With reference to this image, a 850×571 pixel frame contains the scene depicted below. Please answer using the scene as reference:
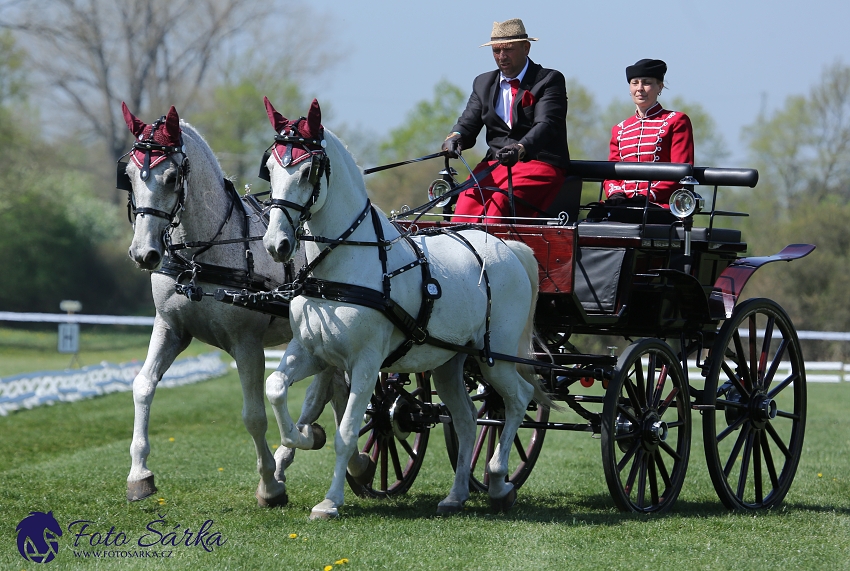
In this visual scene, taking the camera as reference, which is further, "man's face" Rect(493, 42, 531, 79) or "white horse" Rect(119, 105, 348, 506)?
"man's face" Rect(493, 42, 531, 79)

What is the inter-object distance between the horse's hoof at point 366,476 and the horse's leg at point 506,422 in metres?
0.92

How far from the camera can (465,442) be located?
261 inches

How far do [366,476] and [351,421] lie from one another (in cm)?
151

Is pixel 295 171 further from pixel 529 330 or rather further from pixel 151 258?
pixel 529 330

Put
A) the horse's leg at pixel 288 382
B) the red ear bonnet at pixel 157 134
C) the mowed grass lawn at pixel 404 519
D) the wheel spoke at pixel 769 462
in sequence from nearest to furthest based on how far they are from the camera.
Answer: the mowed grass lawn at pixel 404 519, the horse's leg at pixel 288 382, the red ear bonnet at pixel 157 134, the wheel spoke at pixel 769 462

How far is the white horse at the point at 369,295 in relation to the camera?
211 inches

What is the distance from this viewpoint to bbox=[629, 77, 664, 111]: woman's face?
750 cm

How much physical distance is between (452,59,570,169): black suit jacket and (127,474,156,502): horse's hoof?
3000 mm

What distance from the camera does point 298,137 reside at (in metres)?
5.35

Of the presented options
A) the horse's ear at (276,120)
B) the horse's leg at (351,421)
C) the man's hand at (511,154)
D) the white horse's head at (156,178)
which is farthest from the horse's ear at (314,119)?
the man's hand at (511,154)

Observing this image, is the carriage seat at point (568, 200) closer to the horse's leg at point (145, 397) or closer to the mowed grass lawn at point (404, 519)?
the mowed grass lawn at point (404, 519)

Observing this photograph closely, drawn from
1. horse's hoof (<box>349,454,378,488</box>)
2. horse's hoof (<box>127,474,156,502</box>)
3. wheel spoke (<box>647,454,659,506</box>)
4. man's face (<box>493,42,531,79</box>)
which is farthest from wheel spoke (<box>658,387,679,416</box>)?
horse's hoof (<box>127,474,156,502</box>)

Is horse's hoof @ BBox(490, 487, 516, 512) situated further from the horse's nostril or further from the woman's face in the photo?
the woman's face

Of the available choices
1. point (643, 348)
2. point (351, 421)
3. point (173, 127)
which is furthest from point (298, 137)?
point (643, 348)
